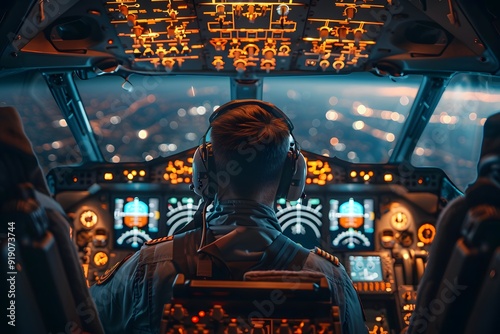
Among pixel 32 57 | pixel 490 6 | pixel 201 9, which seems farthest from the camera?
pixel 32 57

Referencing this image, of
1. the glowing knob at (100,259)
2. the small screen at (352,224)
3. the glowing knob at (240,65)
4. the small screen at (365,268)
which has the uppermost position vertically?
the glowing knob at (240,65)

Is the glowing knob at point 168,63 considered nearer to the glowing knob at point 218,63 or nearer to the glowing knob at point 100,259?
the glowing knob at point 218,63

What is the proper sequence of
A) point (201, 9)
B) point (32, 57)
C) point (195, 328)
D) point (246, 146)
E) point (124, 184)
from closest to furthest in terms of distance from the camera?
1. point (195, 328)
2. point (246, 146)
3. point (201, 9)
4. point (32, 57)
5. point (124, 184)

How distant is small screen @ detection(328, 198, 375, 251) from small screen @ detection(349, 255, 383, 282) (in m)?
0.08

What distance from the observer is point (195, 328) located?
3.37 feet

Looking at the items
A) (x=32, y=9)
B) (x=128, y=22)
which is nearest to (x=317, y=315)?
(x=32, y=9)

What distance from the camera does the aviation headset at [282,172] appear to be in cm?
154

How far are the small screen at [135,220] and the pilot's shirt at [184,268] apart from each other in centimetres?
203

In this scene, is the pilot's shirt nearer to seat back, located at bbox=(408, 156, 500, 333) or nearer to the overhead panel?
seat back, located at bbox=(408, 156, 500, 333)

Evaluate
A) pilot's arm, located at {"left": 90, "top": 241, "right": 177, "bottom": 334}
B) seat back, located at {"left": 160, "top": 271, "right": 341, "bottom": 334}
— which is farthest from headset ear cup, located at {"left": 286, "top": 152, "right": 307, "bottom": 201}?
seat back, located at {"left": 160, "top": 271, "right": 341, "bottom": 334}

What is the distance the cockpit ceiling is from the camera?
2293 mm

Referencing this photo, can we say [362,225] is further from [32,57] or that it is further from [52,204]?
[52,204]

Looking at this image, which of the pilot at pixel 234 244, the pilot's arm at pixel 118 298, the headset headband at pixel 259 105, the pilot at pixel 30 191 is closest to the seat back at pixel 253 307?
the pilot at pixel 30 191

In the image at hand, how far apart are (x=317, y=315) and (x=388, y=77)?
2.37 metres
